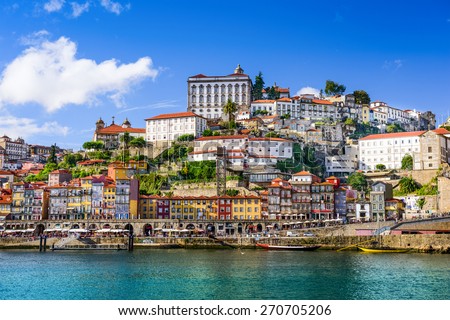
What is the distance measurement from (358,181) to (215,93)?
28.7 metres

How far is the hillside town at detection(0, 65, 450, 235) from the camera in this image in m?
54.5

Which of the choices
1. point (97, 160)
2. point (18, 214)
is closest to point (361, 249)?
point (18, 214)

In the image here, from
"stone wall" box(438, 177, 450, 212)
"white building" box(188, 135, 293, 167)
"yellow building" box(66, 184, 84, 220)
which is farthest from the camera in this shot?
"white building" box(188, 135, 293, 167)

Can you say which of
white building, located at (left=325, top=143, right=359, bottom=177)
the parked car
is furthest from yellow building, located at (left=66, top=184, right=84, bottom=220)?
white building, located at (left=325, top=143, right=359, bottom=177)

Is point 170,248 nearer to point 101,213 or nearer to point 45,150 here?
point 101,213

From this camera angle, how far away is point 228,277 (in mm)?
27859

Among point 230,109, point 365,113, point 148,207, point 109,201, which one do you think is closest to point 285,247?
point 148,207

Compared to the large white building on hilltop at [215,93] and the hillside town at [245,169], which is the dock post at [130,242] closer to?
the hillside town at [245,169]

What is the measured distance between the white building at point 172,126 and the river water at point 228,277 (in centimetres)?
3503

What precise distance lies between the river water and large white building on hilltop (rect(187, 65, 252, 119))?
44.7 meters

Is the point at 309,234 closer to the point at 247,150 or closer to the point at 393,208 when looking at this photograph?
the point at 393,208

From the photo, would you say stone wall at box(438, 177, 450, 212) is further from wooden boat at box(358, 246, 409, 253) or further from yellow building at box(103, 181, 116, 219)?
yellow building at box(103, 181, 116, 219)

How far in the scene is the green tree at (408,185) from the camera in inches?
2276

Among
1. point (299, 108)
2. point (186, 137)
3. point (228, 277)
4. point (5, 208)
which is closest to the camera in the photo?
point (228, 277)
